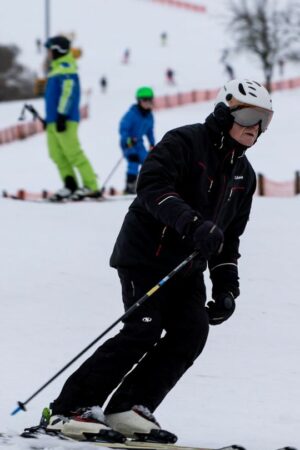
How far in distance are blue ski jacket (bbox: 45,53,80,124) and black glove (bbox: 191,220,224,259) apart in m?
8.48

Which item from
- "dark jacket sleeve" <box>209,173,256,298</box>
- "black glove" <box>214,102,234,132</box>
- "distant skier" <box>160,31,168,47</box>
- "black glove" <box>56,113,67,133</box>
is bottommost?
"dark jacket sleeve" <box>209,173,256,298</box>

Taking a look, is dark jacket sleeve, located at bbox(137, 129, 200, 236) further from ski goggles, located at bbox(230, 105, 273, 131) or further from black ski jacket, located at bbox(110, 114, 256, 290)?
ski goggles, located at bbox(230, 105, 273, 131)

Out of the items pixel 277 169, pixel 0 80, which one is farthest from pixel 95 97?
pixel 277 169

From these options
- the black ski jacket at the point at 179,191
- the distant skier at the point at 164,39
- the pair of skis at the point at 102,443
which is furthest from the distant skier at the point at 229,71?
the pair of skis at the point at 102,443

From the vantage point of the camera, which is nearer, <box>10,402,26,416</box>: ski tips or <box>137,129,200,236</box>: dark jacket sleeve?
<box>137,129,200,236</box>: dark jacket sleeve

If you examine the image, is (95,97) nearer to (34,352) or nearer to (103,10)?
(103,10)

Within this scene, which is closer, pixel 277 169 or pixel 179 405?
pixel 179 405

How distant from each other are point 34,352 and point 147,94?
8077 mm

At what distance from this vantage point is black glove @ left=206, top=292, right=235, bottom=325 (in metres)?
5.38

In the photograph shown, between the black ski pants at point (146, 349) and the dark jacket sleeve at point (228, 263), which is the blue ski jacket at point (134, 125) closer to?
the dark jacket sleeve at point (228, 263)

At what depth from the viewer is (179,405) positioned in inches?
A: 246

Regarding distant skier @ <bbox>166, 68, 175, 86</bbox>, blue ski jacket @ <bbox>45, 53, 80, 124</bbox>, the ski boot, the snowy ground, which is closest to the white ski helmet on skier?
the ski boot

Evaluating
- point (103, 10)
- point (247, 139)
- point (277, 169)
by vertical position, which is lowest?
point (277, 169)

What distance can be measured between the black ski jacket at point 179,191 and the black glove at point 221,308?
29 cm
